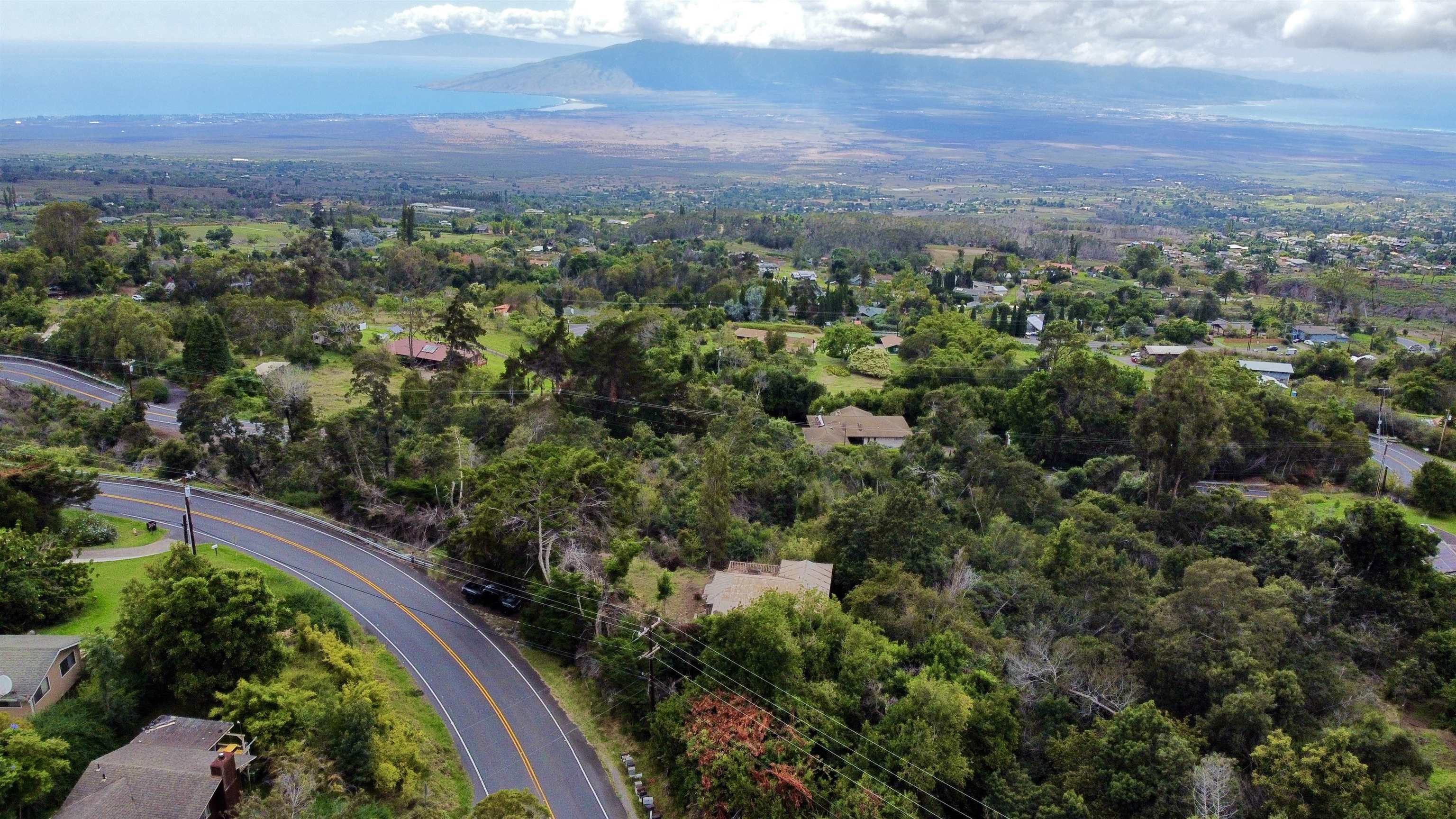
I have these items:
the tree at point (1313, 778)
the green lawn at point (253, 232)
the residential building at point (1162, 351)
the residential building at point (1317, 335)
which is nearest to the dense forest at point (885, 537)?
the tree at point (1313, 778)

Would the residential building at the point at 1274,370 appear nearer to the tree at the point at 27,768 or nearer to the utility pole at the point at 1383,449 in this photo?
the utility pole at the point at 1383,449

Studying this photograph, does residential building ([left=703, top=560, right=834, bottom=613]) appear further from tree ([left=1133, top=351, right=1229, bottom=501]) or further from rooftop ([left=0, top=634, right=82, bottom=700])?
tree ([left=1133, top=351, right=1229, bottom=501])

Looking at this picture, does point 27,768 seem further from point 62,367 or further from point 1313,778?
point 62,367

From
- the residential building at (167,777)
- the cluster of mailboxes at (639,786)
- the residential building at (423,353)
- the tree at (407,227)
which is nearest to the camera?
the residential building at (167,777)

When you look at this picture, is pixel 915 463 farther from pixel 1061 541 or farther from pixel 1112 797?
pixel 1112 797

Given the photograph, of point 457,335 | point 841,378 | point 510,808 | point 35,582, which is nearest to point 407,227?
point 457,335

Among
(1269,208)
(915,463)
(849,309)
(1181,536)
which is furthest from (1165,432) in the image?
(1269,208)
